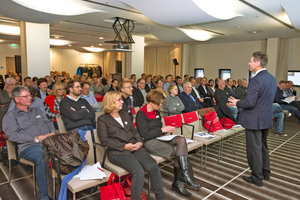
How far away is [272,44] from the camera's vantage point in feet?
34.7

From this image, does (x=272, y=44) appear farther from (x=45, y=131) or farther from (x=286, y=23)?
(x=45, y=131)

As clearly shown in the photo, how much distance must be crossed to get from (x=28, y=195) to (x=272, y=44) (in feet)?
37.0

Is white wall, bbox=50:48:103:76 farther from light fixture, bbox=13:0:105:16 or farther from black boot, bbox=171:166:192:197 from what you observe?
black boot, bbox=171:166:192:197

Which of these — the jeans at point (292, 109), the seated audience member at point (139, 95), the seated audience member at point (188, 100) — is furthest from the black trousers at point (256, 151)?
the jeans at point (292, 109)

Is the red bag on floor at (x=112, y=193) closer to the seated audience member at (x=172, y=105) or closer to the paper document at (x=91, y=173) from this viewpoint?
the paper document at (x=91, y=173)

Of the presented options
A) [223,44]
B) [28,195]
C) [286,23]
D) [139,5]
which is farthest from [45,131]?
[223,44]

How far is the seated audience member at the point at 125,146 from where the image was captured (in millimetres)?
2445

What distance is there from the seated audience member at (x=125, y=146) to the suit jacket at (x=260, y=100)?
1.47 meters

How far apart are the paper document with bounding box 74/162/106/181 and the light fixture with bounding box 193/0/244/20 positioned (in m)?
Result: 3.80

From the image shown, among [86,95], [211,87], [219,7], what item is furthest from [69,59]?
[219,7]

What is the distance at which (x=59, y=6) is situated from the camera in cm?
586

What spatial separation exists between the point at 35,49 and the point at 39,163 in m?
5.61

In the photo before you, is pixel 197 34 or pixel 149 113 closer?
pixel 149 113

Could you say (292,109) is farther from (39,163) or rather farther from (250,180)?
(39,163)
